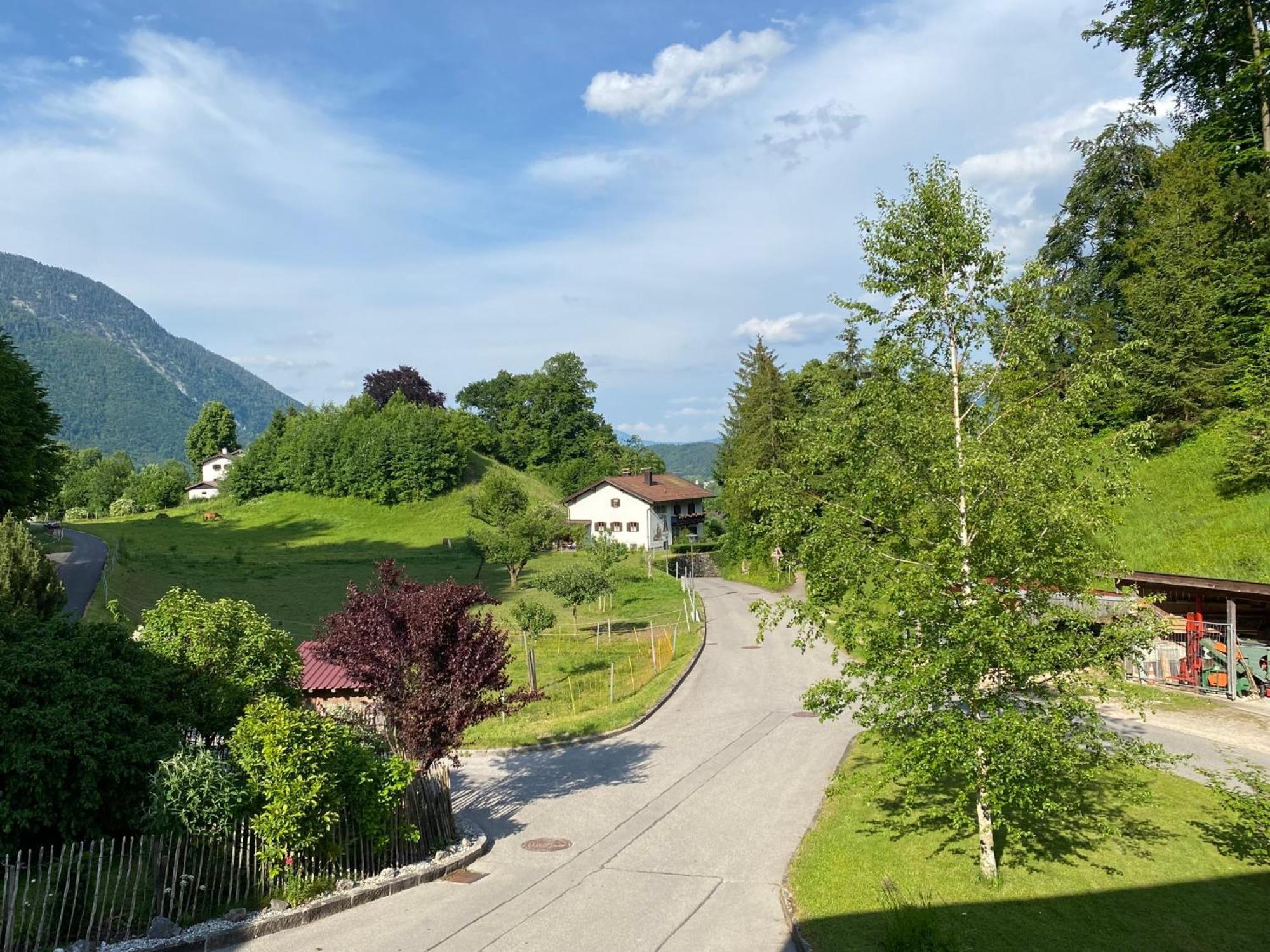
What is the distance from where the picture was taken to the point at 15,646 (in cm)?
1224

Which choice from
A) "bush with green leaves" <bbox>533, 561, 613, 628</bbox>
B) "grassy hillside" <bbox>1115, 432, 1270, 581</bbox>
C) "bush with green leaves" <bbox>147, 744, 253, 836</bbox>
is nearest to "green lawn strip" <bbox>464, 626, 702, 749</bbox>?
"bush with green leaves" <bbox>533, 561, 613, 628</bbox>

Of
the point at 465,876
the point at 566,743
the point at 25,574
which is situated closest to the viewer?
the point at 465,876

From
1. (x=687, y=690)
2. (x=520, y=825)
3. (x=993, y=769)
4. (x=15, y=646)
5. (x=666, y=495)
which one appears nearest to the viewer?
(x=993, y=769)

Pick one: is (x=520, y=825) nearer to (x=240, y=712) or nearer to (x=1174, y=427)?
(x=240, y=712)

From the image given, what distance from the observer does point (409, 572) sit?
2140 inches

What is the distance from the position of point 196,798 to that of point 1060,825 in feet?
45.5

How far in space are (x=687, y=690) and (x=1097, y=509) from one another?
18129mm

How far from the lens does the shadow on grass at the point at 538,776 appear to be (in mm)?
17234

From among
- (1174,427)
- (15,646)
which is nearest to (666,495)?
(1174,427)

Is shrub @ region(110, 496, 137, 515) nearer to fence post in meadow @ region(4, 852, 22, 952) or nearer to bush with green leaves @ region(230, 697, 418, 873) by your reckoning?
bush with green leaves @ region(230, 697, 418, 873)

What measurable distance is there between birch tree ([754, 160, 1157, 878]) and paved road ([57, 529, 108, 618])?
83.2 ft

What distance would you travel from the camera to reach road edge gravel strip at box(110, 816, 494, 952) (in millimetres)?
10359

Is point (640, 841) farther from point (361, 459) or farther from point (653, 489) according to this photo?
point (361, 459)

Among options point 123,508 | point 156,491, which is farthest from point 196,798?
point 156,491
